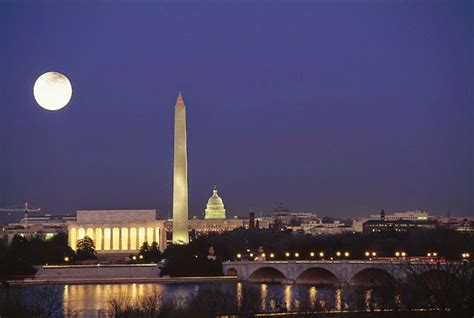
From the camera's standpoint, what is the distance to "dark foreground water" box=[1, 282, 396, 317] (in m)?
48.3

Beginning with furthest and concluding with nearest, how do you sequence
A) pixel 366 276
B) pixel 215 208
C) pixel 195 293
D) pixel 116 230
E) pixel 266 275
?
pixel 215 208 → pixel 116 230 → pixel 266 275 → pixel 366 276 → pixel 195 293

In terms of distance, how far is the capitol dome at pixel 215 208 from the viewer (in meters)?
185

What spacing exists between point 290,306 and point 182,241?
1773 inches

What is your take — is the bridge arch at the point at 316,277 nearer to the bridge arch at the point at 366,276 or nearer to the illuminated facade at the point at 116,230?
the bridge arch at the point at 366,276

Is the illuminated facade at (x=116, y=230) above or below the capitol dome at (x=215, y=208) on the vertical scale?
below

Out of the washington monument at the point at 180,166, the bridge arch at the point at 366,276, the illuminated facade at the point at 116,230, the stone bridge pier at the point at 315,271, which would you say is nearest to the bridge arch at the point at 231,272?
the stone bridge pier at the point at 315,271

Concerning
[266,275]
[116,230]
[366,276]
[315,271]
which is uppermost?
[116,230]

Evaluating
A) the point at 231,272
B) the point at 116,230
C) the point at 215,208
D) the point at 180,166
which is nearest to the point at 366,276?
the point at 231,272

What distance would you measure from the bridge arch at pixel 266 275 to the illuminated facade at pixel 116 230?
2903cm

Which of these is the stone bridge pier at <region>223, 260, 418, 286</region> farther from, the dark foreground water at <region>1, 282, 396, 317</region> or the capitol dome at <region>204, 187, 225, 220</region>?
the capitol dome at <region>204, 187, 225, 220</region>

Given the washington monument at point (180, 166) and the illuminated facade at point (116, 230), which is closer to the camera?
the washington monument at point (180, 166)

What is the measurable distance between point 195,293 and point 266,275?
63.2 ft

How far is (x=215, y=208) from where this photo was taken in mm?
185250

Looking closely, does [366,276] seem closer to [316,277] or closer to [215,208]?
[316,277]
